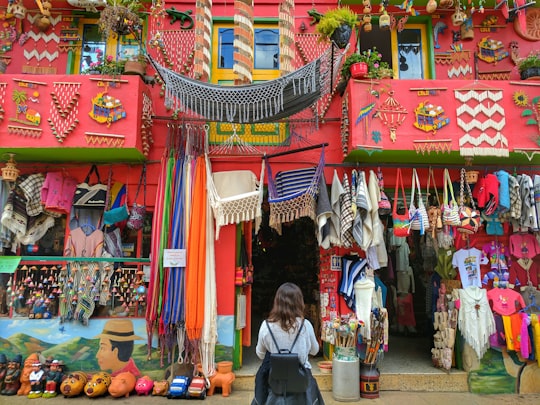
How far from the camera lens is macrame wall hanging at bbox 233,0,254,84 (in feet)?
19.4

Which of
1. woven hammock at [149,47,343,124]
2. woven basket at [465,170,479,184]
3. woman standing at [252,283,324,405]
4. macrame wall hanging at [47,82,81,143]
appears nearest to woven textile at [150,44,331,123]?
woven hammock at [149,47,343,124]

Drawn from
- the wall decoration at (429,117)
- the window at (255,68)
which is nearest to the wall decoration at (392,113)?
the wall decoration at (429,117)

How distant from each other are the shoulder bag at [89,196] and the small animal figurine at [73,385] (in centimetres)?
242

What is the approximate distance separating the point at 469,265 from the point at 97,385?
560cm

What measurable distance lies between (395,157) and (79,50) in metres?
5.55

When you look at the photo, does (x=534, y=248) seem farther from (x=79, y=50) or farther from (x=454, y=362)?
(x=79, y=50)

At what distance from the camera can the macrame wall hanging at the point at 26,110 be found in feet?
18.9

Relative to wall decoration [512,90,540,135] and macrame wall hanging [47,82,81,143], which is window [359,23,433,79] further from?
macrame wall hanging [47,82,81,143]

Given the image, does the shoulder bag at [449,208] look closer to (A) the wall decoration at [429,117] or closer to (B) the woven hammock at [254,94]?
(A) the wall decoration at [429,117]

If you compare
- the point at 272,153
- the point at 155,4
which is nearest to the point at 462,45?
the point at 272,153

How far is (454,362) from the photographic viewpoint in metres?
6.42

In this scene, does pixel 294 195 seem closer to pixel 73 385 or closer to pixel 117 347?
pixel 117 347

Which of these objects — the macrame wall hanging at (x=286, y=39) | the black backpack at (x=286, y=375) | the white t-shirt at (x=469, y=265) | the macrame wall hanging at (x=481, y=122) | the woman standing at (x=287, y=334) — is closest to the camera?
the black backpack at (x=286, y=375)

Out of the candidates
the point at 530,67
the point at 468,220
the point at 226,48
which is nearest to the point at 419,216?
the point at 468,220
